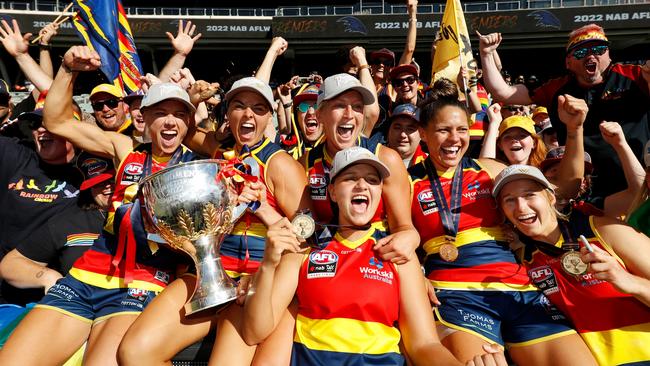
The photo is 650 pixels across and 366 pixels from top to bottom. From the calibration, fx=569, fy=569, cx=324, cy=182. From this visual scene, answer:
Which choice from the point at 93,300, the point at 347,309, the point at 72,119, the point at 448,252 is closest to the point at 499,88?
the point at 448,252

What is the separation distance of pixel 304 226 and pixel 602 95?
3193 mm

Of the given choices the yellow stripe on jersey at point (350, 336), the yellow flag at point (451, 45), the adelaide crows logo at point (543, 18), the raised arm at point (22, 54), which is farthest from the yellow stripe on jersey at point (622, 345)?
the adelaide crows logo at point (543, 18)

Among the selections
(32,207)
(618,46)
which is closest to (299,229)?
(32,207)

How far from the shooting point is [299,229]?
3.39 m

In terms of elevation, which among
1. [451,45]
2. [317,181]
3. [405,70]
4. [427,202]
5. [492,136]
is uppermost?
[451,45]

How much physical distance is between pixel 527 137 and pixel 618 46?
2979 centimetres

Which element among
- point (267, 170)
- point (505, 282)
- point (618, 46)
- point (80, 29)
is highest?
point (618, 46)

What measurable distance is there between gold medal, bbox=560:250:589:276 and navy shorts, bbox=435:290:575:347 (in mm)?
330

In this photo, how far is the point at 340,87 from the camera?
3.95m

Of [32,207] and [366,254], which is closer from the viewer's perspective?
[366,254]

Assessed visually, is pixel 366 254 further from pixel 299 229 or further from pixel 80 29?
pixel 80 29

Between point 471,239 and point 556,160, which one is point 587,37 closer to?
point 556,160

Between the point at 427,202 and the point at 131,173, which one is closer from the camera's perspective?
the point at 427,202

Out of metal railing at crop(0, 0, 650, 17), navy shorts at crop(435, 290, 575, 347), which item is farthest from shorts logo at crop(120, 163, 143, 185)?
metal railing at crop(0, 0, 650, 17)
